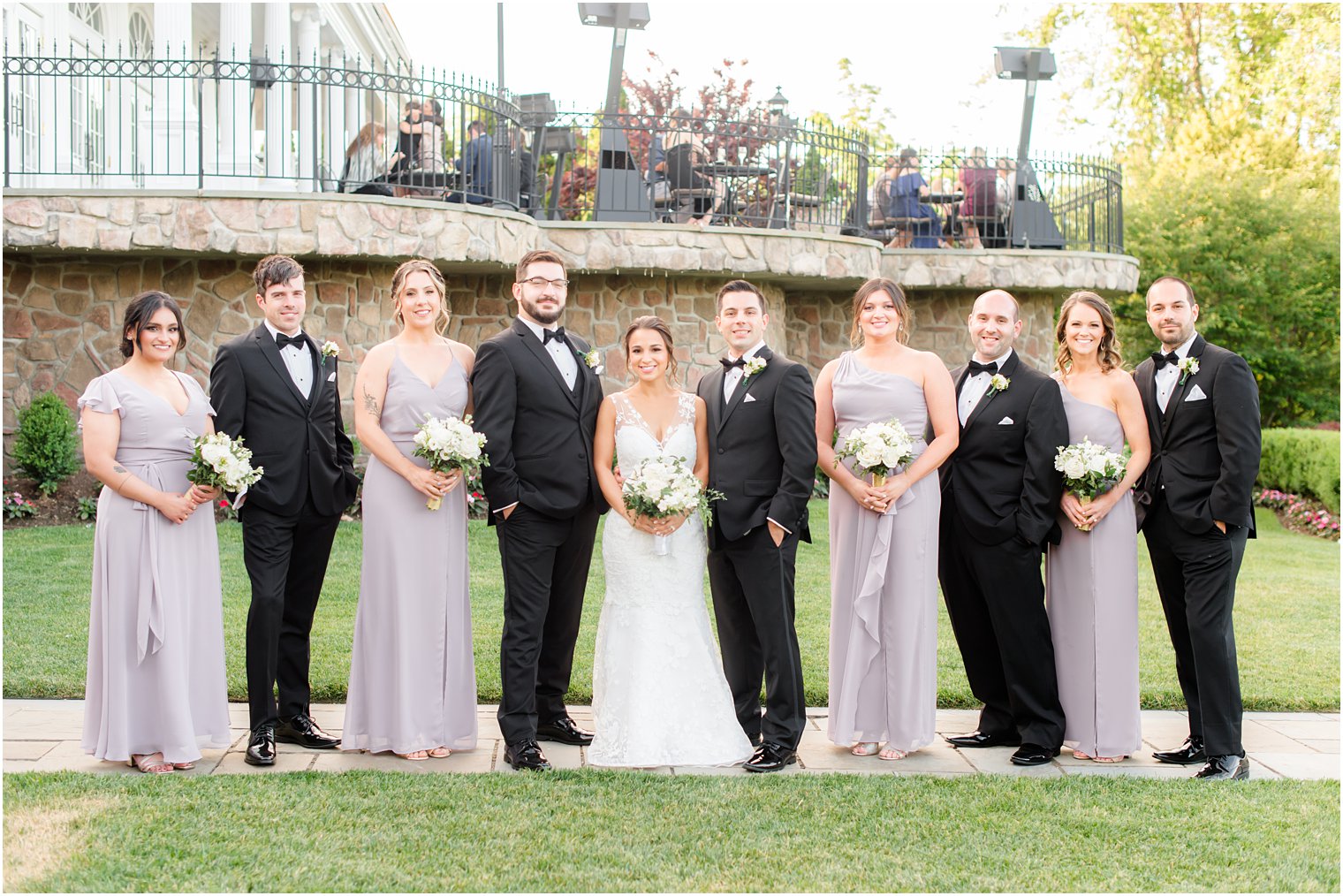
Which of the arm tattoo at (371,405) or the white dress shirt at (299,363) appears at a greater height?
the white dress shirt at (299,363)

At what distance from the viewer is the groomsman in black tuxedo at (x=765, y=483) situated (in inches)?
228

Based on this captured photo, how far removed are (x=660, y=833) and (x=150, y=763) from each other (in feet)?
8.04

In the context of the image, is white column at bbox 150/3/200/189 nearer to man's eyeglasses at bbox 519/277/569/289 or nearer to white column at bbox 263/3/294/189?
white column at bbox 263/3/294/189

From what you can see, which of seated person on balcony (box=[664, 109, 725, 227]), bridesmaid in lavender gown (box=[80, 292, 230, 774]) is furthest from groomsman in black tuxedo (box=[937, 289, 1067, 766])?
seated person on balcony (box=[664, 109, 725, 227])

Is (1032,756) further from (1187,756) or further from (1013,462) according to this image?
(1013,462)

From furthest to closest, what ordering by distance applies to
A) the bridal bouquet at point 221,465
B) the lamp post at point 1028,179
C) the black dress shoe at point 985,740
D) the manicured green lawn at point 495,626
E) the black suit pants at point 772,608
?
the lamp post at point 1028,179 < the manicured green lawn at point 495,626 < the black dress shoe at point 985,740 < the black suit pants at point 772,608 < the bridal bouquet at point 221,465

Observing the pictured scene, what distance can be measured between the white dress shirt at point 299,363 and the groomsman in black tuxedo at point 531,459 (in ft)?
2.74

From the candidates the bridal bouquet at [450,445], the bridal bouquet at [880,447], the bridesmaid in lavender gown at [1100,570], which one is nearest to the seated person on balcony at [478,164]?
the bridal bouquet at [450,445]

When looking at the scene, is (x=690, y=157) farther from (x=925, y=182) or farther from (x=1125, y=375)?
(x=1125, y=375)

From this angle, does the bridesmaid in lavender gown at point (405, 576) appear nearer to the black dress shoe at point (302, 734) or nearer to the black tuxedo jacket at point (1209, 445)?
the black dress shoe at point (302, 734)

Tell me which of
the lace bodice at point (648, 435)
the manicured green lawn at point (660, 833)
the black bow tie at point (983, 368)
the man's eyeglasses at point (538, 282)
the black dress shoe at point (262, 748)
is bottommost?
the manicured green lawn at point (660, 833)

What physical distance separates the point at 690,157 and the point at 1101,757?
34.5ft

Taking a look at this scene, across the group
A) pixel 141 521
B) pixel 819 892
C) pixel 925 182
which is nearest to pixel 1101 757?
pixel 819 892

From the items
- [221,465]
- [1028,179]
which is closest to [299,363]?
[221,465]
